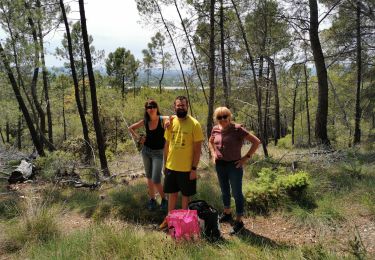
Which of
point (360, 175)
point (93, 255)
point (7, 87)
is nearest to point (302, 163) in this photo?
point (360, 175)

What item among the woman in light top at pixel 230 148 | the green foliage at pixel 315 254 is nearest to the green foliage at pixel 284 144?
the woman in light top at pixel 230 148

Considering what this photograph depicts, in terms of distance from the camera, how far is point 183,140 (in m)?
4.90

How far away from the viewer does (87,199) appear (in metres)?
7.12

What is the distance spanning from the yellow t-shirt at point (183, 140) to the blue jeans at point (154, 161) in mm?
658

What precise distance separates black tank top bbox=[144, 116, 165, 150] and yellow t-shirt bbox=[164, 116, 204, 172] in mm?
574

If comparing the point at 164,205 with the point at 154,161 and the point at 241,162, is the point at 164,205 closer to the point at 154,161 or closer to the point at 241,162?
the point at 154,161

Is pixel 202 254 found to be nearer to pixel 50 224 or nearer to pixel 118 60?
pixel 50 224

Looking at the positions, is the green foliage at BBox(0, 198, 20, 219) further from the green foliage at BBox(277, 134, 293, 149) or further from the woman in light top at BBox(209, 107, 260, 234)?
the green foliage at BBox(277, 134, 293, 149)

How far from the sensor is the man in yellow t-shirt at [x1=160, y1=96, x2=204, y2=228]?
192 inches

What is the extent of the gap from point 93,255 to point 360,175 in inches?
202

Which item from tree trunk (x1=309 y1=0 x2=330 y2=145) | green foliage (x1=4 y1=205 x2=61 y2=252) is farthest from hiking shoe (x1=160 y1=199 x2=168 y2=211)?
tree trunk (x1=309 y1=0 x2=330 y2=145)

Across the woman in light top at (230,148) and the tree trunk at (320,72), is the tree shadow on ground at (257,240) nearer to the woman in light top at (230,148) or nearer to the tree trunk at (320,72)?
the woman in light top at (230,148)

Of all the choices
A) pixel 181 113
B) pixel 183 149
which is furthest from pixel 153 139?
pixel 181 113

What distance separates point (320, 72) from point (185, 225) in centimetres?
840
